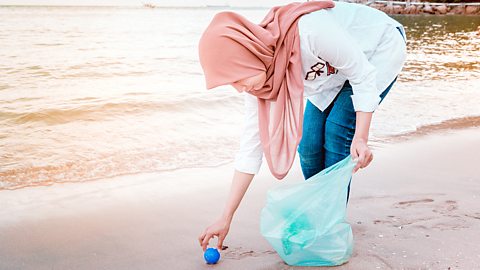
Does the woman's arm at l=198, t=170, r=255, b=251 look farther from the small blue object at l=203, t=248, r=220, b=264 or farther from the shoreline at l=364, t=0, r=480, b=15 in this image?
the shoreline at l=364, t=0, r=480, b=15

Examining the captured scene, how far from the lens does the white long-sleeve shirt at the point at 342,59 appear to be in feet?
5.95

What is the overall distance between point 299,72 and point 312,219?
1.96 ft

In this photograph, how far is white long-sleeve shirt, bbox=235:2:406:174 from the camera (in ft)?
5.95

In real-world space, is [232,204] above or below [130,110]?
above

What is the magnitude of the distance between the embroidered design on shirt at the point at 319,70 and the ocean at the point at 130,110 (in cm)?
195

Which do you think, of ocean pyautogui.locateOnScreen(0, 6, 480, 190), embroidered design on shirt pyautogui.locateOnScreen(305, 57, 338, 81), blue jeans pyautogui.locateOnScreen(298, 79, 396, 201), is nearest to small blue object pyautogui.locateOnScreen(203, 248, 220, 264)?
blue jeans pyautogui.locateOnScreen(298, 79, 396, 201)

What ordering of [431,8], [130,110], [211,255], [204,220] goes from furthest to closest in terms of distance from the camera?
1. [431,8]
2. [130,110]
3. [204,220]
4. [211,255]

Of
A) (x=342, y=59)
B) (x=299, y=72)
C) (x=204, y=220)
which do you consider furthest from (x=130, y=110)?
(x=342, y=59)

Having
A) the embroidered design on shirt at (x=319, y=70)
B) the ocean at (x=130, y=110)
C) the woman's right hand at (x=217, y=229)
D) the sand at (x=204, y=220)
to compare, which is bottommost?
the ocean at (x=130, y=110)

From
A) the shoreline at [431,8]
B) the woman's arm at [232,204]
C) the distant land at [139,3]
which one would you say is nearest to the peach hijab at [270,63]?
the woman's arm at [232,204]

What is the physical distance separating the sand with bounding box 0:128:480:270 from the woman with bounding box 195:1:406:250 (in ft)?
1.31

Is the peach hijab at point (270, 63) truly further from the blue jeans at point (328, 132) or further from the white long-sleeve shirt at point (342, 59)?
the blue jeans at point (328, 132)

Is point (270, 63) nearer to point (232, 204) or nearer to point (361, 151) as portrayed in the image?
point (361, 151)

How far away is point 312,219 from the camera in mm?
2072
